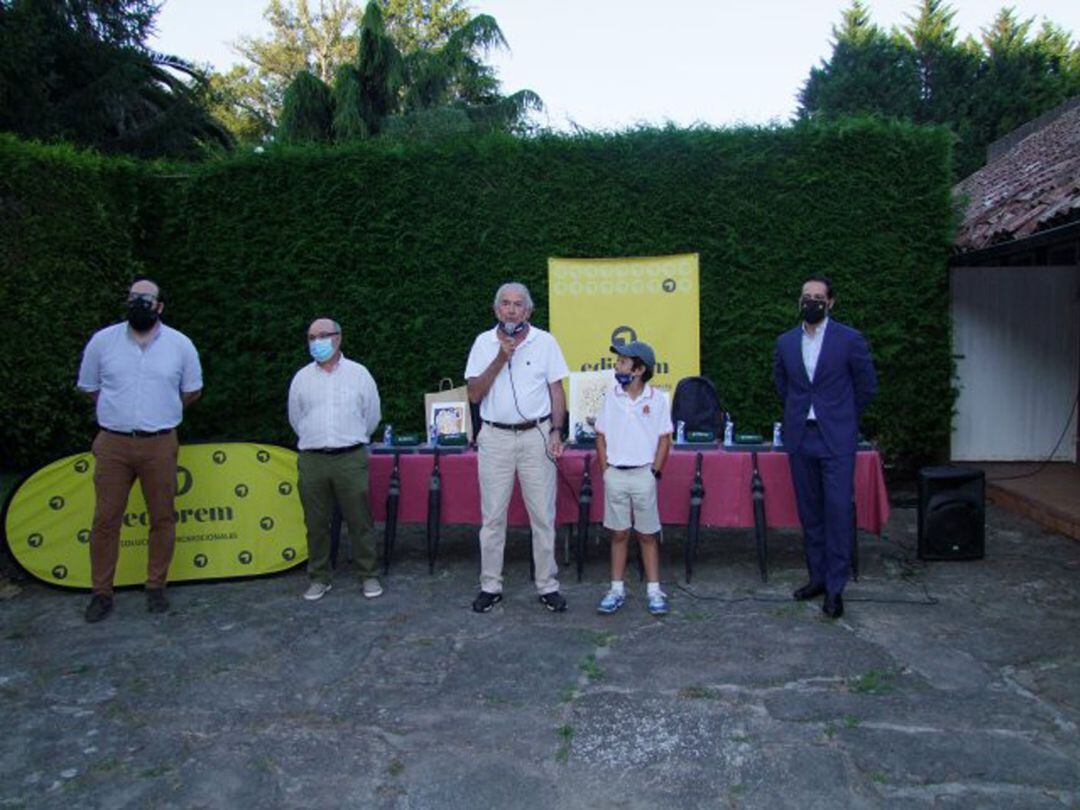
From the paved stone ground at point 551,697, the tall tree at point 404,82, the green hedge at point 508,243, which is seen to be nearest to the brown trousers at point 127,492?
the paved stone ground at point 551,697

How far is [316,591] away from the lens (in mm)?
5516

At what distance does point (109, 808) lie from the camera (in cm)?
307

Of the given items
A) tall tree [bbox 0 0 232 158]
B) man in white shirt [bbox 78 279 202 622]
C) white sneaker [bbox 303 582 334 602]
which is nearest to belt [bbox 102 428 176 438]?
man in white shirt [bbox 78 279 202 622]

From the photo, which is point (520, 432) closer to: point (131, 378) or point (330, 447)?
point (330, 447)

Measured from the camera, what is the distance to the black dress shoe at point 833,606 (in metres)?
4.95

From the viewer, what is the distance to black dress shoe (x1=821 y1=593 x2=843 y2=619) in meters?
4.95

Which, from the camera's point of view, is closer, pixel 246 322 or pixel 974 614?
pixel 974 614

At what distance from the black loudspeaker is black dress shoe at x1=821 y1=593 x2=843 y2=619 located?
5.00ft

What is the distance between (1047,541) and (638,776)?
16.1 ft

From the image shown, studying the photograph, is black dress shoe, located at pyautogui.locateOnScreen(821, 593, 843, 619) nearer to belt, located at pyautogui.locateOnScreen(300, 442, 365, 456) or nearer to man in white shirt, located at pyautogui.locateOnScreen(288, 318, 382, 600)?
man in white shirt, located at pyautogui.locateOnScreen(288, 318, 382, 600)

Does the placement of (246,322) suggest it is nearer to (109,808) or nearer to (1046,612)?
(109,808)

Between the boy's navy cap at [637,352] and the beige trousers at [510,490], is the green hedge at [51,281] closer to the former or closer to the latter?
the beige trousers at [510,490]

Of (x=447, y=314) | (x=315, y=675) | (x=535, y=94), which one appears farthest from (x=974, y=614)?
(x=535, y=94)

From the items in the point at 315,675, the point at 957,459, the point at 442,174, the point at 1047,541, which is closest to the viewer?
the point at 315,675
